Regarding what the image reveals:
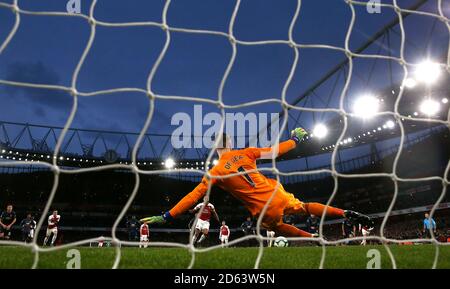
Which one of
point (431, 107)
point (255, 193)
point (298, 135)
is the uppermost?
point (431, 107)

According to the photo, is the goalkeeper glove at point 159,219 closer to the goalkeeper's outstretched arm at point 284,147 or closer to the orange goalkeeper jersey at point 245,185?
the orange goalkeeper jersey at point 245,185

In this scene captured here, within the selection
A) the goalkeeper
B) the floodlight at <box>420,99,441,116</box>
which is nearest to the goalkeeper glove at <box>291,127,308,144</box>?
the goalkeeper

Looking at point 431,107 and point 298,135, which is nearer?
point 298,135

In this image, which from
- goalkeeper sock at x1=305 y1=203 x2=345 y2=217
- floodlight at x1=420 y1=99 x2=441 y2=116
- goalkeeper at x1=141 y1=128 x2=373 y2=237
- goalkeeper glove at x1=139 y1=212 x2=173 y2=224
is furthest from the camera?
floodlight at x1=420 y1=99 x2=441 y2=116

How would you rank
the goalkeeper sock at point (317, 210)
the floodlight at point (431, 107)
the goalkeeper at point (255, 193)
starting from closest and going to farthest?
1. the goalkeeper at point (255, 193)
2. the goalkeeper sock at point (317, 210)
3. the floodlight at point (431, 107)

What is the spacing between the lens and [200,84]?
4013 inches

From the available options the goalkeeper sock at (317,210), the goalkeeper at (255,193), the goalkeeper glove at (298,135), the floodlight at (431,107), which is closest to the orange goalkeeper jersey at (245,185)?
the goalkeeper at (255,193)

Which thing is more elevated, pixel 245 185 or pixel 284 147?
pixel 284 147

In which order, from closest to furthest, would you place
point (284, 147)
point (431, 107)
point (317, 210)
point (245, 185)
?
point (284, 147) → point (245, 185) → point (317, 210) → point (431, 107)

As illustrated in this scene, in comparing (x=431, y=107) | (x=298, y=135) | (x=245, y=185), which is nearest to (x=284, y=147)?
(x=298, y=135)

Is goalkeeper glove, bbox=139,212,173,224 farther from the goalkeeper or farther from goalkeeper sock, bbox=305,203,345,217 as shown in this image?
goalkeeper sock, bbox=305,203,345,217

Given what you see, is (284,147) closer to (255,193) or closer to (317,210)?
(255,193)

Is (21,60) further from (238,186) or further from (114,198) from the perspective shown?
(238,186)
